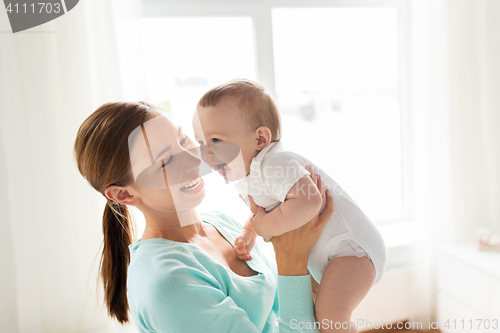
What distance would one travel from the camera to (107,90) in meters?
1.68

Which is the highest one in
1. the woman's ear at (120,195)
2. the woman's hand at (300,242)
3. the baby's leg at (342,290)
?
the woman's ear at (120,195)

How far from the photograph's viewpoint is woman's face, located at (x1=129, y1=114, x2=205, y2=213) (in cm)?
90

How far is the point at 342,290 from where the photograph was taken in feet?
2.98

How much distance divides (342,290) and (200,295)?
35 cm

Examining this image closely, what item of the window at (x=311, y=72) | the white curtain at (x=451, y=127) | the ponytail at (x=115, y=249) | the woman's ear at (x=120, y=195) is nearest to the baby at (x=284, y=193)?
the woman's ear at (x=120, y=195)

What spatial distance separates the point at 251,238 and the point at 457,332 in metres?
1.81

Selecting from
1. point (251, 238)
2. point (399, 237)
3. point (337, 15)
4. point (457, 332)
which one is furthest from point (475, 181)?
point (251, 238)

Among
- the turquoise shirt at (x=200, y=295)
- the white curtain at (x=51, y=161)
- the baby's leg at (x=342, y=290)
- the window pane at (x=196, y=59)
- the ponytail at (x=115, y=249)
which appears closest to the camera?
the turquoise shirt at (x=200, y=295)

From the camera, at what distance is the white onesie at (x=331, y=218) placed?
956 mm

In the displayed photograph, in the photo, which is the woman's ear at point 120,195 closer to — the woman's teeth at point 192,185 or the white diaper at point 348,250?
the woman's teeth at point 192,185

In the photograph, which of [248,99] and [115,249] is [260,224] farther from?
[115,249]

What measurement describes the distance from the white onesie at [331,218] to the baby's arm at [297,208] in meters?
0.03

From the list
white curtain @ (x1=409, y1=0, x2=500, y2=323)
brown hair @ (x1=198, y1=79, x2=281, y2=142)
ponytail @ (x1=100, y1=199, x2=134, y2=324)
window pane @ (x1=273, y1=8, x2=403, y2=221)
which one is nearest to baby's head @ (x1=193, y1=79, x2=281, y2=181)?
brown hair @ (x1=198, y1=79, x2=281, y2=142)

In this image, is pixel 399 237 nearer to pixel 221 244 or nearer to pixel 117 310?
pixel 221 244
